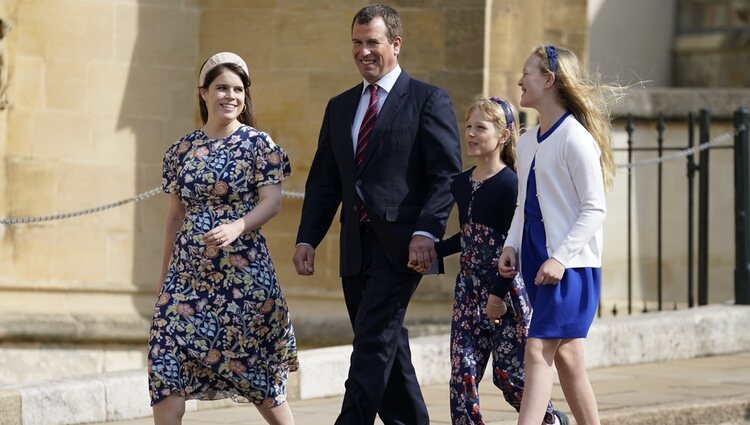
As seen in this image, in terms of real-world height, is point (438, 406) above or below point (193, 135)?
below

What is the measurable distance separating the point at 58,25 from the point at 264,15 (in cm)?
126

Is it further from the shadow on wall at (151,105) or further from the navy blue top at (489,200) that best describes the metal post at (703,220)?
the navy blue top at (489,200)

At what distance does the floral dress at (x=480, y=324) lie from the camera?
6.20 m

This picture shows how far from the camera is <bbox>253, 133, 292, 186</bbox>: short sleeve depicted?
594cm

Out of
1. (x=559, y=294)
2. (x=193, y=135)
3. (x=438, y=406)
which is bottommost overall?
(x=438, y=406)

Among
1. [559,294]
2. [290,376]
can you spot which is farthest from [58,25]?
[559,294]

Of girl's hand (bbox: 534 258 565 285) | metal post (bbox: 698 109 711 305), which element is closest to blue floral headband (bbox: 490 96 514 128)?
girl's hand (bbox: 534 258 565 285)

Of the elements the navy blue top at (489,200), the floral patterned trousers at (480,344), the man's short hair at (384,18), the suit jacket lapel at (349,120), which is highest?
the man's short hair at (384,18)

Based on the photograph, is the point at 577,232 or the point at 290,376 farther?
the point at 290,376

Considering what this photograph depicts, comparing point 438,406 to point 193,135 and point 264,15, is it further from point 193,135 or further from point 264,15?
point 264,15

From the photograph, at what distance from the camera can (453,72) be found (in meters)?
10.0

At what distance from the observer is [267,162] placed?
595 cm

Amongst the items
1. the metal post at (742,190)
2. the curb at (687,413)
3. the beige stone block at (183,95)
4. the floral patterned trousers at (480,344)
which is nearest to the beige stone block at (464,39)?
the beige stone block at (183,95)

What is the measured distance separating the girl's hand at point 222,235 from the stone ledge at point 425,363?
1538 millimetres
